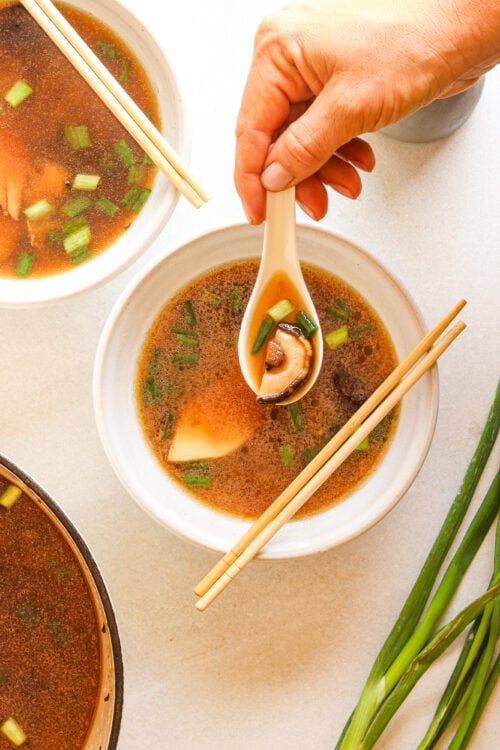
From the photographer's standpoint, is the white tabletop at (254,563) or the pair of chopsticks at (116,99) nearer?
the pair of chopsticks at (116,99)

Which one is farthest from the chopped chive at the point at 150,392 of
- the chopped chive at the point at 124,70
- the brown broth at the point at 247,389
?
the chopped chive at the point at 124,70

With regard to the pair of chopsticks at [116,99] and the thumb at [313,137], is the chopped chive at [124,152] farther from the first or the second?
the thumb at [313,137]

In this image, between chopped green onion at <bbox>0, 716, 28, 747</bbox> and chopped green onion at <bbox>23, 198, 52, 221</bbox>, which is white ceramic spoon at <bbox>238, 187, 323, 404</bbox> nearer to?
chopped green onion at <bbox>23, 198, 52, 221</bbox>

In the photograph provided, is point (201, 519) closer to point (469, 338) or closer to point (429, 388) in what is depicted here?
point (429, 388)

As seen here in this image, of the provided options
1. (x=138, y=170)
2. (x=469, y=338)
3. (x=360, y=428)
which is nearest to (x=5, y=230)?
(x=138, y=170)

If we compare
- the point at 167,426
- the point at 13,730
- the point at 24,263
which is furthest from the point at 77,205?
the point at 13,730

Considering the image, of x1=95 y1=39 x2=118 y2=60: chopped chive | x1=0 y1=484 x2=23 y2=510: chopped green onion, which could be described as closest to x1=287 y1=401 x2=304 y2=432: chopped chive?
x1=0 y1=484 x2=23 y2=510: chopped green onion
